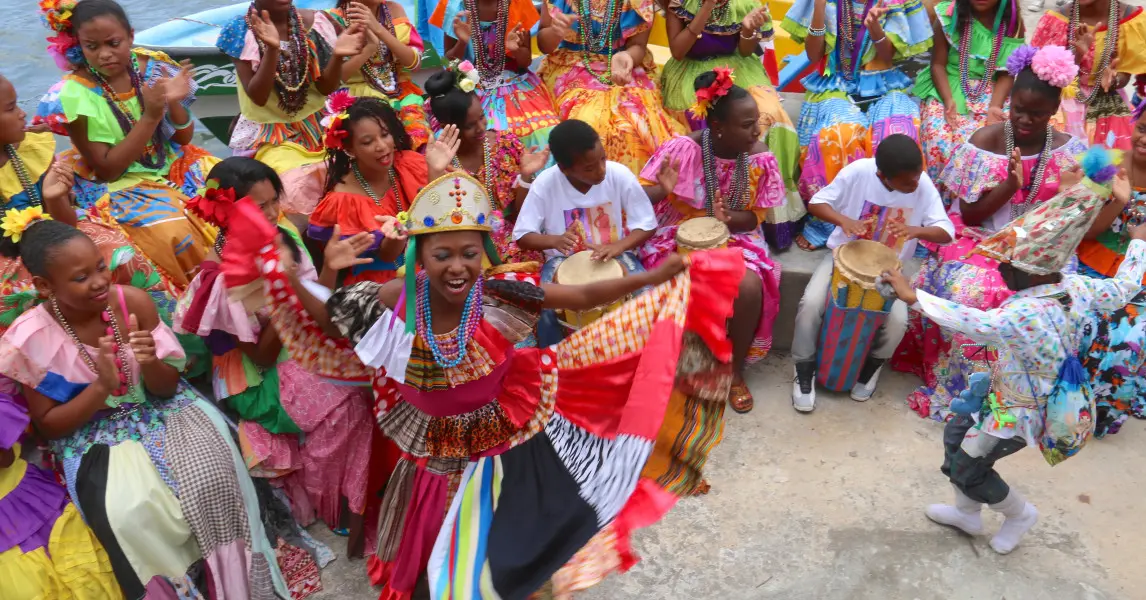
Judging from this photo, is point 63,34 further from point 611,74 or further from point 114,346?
point 611,74

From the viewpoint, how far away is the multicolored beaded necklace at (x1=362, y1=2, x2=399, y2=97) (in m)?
5.53

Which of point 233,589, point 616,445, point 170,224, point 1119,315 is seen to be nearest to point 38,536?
point 233,589

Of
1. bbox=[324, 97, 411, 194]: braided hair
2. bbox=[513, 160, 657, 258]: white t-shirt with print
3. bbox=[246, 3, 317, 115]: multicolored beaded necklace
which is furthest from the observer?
bbox=[246, 3, 317, 115]: multicolored beaded necklace

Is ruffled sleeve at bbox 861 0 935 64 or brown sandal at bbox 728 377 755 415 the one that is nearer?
brown sandal at bbox 728 377 755 415

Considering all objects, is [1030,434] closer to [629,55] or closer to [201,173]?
[629,55]

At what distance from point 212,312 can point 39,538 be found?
3.30 ft

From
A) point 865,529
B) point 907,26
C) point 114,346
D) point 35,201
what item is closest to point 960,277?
point 865,529

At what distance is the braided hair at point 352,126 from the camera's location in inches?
165

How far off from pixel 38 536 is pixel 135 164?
2120mm

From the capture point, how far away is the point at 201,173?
4.84m

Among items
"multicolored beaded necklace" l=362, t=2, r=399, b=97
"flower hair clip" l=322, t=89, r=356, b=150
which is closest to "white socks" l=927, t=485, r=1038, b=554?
"flower hair clip" l=322, t=89, r=356, b=150

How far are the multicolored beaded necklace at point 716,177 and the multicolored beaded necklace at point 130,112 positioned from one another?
2849 millimetres

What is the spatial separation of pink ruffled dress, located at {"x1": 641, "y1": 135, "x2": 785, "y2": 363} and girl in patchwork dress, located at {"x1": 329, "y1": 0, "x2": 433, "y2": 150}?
1448 mm

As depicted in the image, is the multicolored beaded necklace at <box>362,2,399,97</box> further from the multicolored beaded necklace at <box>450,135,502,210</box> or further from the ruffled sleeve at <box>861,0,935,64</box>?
the ruffled sleeve at <box>861,0,935,64</box>
